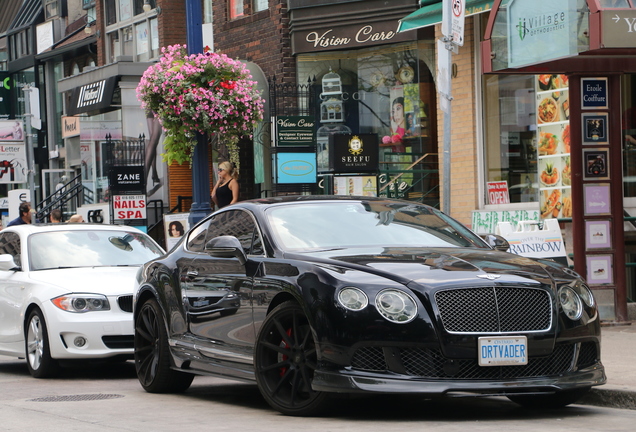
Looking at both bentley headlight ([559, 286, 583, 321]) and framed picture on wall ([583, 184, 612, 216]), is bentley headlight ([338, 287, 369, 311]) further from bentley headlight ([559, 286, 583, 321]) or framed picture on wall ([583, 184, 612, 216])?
framed picture on wall ([583, 184, 612, 216])

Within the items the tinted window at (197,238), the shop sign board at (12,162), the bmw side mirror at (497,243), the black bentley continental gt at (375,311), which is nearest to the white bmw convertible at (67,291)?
the tinted window at (197,238)

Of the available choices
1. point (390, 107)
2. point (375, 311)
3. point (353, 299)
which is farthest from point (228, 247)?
point (390, 107)

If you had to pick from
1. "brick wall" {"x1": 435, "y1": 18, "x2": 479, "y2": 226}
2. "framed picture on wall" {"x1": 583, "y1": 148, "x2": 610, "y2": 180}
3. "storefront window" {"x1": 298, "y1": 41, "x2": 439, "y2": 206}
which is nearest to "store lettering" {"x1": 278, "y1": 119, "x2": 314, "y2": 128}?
"storefront window" {"x1": 298, "y1": 41, "x2": 439, "y2": 206}

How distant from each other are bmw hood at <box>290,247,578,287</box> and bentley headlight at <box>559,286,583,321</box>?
10 centimetres

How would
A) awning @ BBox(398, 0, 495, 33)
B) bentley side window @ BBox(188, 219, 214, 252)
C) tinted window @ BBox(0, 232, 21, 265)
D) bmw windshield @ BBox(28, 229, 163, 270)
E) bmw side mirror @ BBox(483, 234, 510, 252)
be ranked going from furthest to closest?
awning @ BBox(398, 0, 495, 33)
tinted window @ BBox(0, 232, 21, 265)
bmw windshield @ BBox(28, 229, 163, 270)
bentley side window @ BBox(188, 219, 214, 252)
bmw side mirror @ BBox(483, 234, 510, 252)

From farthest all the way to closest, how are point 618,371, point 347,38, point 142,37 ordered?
point 142,37 < point 347,38 < point 618,371

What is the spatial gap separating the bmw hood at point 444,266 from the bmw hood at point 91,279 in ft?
12.4

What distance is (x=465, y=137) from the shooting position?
17.6m

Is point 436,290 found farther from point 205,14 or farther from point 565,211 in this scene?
point 205,14

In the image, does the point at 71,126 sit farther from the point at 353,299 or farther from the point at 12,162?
the point at 353,299

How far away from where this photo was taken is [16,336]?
38.9 feet

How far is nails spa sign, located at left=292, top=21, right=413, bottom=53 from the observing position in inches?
800

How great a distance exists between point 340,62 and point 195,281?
43.0 ft

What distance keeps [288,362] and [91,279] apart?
421cm
